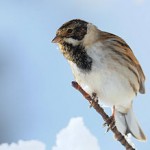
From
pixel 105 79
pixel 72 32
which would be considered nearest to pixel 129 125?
pixel 105 79

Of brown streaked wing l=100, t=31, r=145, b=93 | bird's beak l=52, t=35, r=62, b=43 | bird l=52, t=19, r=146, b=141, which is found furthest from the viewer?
brown streaked wing l=100, t=31, r=145, b=93

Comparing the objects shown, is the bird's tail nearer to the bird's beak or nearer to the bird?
the bird

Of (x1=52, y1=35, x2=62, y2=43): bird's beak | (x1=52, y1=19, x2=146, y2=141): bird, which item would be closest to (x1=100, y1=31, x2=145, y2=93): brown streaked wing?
(x1=52, y1=19, x2=146, y2=141): bird

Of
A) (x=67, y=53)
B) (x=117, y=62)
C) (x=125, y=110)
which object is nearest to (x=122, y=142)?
Answer: (x=67, y=53)

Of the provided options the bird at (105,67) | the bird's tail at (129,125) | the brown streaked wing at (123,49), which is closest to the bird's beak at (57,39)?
the bird at (105,67)

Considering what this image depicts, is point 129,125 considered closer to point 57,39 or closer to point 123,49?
point 123,49

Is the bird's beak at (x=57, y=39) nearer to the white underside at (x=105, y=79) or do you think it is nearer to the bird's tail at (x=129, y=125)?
the white underside at (x=105, y=79)

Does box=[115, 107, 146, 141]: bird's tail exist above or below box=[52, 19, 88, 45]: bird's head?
below
